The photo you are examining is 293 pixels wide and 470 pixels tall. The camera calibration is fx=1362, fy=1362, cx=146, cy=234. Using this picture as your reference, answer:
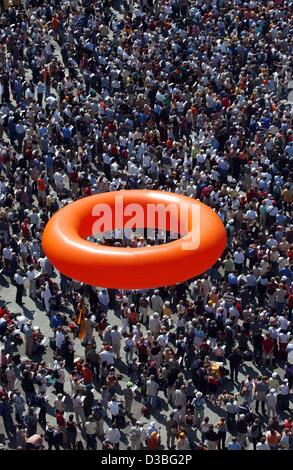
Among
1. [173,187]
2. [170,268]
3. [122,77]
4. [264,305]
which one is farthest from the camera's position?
[122,77]

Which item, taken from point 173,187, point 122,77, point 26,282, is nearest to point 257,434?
point 26,282

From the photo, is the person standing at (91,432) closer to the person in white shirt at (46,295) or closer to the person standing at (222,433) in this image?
the person standing at (222,433)

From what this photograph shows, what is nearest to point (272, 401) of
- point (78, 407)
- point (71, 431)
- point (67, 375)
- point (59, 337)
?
point (78, 407)

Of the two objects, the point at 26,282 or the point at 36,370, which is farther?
the point at 26,282

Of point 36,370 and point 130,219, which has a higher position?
point 130,219

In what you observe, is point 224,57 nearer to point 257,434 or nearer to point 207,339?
point 207,339

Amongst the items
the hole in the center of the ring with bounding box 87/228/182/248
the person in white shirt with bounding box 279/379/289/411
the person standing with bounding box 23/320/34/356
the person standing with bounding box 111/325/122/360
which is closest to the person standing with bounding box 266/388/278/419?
the person in white shirt with bounding box 279/379/289/411

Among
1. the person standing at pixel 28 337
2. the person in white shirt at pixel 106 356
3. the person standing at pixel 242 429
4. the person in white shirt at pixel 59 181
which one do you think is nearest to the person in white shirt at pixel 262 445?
the person standing at pixel 242 429
